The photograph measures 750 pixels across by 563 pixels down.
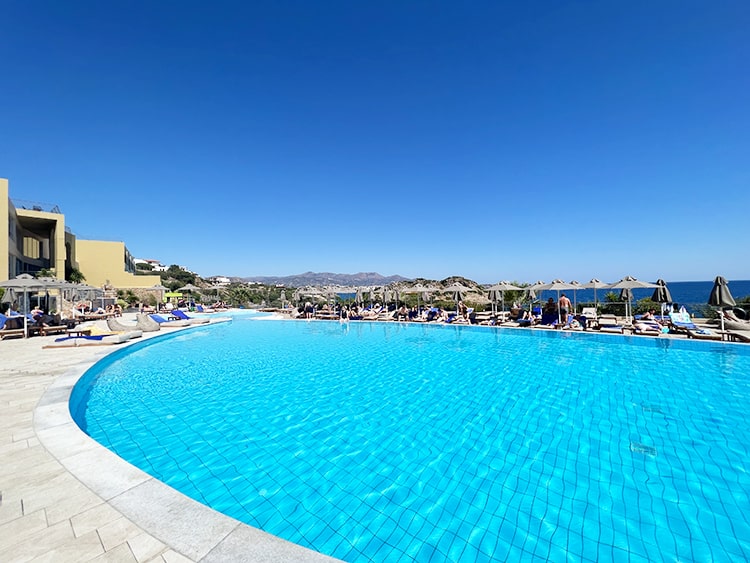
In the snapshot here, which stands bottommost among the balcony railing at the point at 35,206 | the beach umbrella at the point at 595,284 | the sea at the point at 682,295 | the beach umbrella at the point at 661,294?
the sea at the point at 682,295

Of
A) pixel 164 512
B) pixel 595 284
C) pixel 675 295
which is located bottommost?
pixel 675 295

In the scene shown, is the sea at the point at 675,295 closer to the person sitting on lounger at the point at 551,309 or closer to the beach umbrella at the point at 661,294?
the beach umbrella at the point at 661,294

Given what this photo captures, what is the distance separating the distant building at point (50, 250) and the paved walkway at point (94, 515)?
20.8 m

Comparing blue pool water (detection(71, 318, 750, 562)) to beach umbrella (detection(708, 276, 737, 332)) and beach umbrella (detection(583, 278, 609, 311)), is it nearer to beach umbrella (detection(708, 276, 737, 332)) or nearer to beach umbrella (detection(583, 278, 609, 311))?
beach umbrella (detection(708, 276, 737, 332))

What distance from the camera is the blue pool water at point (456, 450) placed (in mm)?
2350

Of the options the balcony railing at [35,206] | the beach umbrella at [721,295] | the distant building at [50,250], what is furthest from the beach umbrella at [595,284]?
the balcony railing at [35,206]

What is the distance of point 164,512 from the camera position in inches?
75.9

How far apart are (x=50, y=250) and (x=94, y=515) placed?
30286 mm

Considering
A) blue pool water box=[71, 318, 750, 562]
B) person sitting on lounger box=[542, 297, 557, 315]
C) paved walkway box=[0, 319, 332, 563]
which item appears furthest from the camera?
person sitting on lounger box=[542, 297, 557, 315]

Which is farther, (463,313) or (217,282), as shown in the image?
(217,282)

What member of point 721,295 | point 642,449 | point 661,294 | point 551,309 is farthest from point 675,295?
point 642,449

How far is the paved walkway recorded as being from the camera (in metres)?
1.60

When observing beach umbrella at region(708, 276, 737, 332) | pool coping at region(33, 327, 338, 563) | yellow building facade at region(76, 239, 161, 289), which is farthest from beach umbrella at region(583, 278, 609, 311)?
yellow building facade at region(76, 239, 161, 289)

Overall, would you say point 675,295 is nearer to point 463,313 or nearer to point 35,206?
point 463,313
